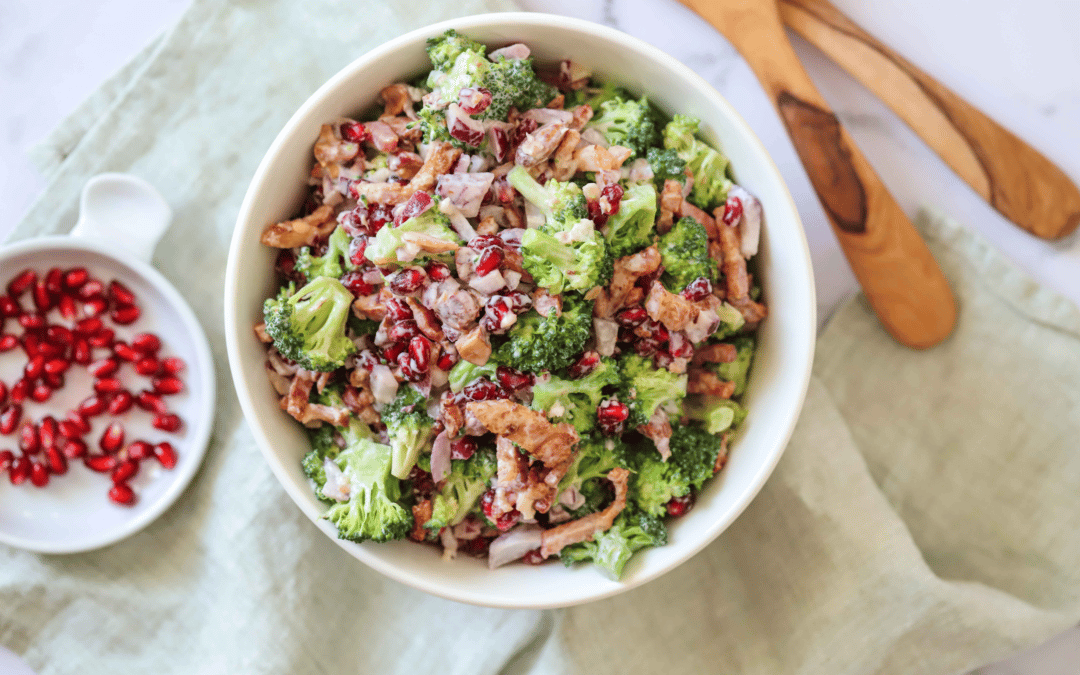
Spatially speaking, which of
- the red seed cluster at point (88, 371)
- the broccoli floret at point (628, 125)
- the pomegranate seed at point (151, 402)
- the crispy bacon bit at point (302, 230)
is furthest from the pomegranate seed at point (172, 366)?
the broccoli floret at point (628, 125)

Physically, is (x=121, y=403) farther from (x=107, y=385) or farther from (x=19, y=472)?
(x=19, y=472)

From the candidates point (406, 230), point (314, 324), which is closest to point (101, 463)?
point (314, 324)

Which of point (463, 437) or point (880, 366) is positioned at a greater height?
point (463, 437)

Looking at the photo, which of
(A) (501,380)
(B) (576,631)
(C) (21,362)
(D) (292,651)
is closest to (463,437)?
(A) (501,380)

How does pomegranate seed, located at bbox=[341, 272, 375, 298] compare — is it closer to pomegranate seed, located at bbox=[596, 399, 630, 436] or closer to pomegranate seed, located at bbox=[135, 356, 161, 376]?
pomegranate seed, located at bbox=[596, 399, 630, 436]

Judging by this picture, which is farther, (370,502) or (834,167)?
(834,167)

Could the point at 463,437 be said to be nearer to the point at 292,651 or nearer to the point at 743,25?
the point at 292,651

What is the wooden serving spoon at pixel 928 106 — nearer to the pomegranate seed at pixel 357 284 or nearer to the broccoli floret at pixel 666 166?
the broccoli floret at pixel 666 166
